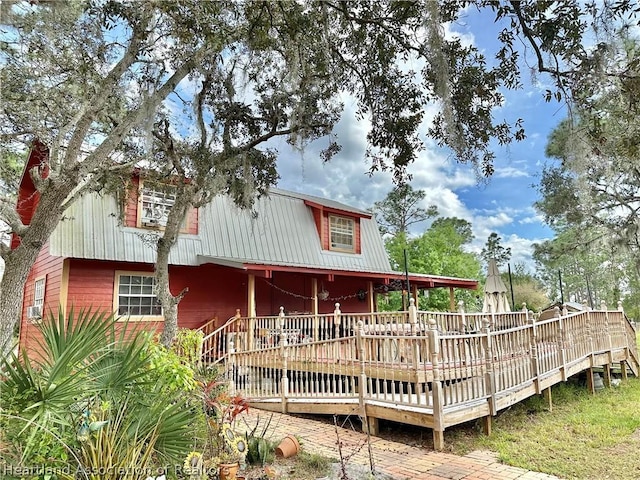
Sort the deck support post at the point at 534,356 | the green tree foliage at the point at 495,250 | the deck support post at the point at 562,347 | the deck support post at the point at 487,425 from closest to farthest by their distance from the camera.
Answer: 1. the deck support post at the point at 487,425
2. the deck support post at the point at 534,356
3. the deck support post at the point at 562,347
4. the green tree foliage at the point at 495,250

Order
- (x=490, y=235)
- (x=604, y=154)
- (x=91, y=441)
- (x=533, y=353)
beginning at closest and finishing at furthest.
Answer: (x=91, y=441) < (x=604, y=154) < (x=533, y=353) < (x=490, y=235)

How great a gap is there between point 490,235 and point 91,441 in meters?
41.2

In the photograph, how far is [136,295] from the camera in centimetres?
1054

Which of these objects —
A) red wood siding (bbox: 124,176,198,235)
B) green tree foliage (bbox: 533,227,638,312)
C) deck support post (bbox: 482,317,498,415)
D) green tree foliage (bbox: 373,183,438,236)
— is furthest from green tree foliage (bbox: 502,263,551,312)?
red wood siding (bbox: 124,176,198,235)

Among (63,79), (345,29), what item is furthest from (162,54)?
(345,29)

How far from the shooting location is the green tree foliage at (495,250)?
3844 cm

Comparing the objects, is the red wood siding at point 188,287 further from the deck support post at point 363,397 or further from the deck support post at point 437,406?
the deck support post at point 437,406

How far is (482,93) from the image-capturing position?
4.71 m

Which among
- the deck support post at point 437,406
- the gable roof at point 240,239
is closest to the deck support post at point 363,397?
the deck support post at point 437,406

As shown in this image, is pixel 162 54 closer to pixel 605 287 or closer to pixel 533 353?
pixel 533 353

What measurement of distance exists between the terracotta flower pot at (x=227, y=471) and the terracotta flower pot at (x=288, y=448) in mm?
1256

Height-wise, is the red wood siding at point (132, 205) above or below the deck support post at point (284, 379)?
above

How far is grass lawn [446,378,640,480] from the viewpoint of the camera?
477cm

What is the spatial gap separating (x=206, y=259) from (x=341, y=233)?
5716 mm
